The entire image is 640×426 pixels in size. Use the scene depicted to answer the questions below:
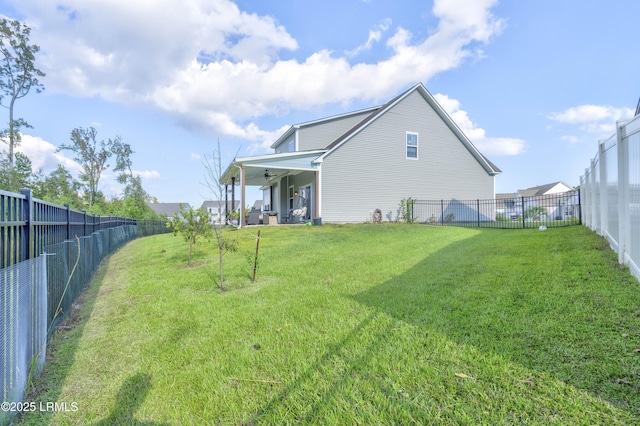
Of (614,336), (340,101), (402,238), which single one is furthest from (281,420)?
(340,101)

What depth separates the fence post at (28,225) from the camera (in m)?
2.76

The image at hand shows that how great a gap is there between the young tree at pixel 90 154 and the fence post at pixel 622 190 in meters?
42.6

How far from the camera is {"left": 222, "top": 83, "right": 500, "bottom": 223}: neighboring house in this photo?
14750mm

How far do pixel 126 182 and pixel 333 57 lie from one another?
36.9 meters

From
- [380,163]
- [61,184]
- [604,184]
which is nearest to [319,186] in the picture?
[380,163]

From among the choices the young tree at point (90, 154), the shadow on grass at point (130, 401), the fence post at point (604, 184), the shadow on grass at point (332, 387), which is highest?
the young tree at point (90, 154)

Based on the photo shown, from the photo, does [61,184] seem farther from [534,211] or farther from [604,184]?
[534,211]

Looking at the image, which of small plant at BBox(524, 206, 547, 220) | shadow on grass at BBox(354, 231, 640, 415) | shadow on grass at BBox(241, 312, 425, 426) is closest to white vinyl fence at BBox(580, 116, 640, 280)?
shadow on grass at BBox(354, 231, 640, 415)

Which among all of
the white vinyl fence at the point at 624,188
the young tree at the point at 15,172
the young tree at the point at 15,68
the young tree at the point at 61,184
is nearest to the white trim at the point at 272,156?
the white vinyl fence at the point at 624,188

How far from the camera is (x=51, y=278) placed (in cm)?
351

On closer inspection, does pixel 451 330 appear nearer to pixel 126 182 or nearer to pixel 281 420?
pixel 281 420

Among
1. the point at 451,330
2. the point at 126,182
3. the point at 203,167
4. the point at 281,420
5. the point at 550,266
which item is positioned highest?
the point at 126,182

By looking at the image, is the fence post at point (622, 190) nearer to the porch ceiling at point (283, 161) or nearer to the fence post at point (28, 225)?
the fence post at point (28, 225)

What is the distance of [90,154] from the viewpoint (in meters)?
35.8
